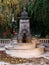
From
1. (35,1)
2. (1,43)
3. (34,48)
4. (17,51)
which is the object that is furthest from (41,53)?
(35,1)

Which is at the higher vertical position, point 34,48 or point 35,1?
point 35,1

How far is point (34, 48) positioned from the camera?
14578 mm

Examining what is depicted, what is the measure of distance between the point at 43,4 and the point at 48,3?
1.65 ft

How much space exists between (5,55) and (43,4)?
7.28 metres

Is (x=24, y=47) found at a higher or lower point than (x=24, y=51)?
higher

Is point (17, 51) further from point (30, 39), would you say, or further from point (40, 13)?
point (40, 13)

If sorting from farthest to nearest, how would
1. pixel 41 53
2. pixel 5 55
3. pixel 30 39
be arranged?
pixel 30 39 → pixel 41 53 → pixel 5 55

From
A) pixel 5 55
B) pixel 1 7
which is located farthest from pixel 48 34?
pixel 5 55

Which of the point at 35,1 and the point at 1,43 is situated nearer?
the point at 1,43

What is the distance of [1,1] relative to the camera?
20406mm

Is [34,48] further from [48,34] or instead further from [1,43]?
[48,34]

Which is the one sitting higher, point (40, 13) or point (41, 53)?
point (40, 13)

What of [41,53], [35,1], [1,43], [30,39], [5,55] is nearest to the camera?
[5,55]

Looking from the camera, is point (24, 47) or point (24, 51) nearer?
point (24, 51)
